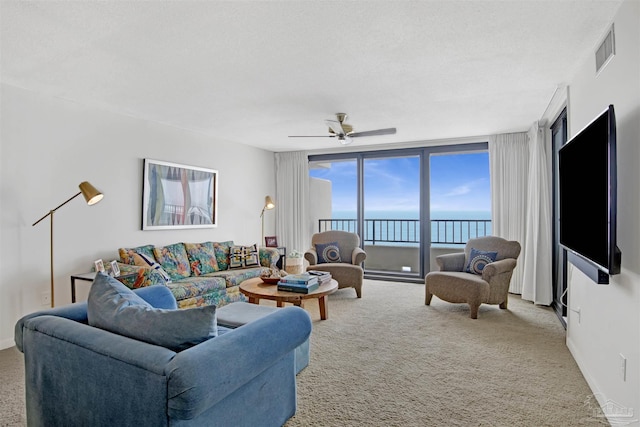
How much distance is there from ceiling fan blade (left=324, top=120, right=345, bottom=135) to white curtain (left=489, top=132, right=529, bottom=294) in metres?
2.50

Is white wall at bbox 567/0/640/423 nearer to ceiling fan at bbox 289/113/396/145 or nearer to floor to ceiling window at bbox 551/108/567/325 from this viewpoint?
floor to ceiling window at bbox 551/108/567/325

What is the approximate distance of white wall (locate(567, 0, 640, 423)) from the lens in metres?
1.73

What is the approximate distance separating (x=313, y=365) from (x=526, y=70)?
2884 mm

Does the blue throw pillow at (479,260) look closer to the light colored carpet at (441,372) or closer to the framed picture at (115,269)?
the light colored carpet at (441,372)

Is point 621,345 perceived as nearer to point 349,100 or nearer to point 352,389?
point 352,389

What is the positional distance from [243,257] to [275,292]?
63.3 inches

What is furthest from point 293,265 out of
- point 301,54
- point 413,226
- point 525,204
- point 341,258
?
point 301,54

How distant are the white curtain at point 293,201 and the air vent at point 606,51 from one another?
187 inches

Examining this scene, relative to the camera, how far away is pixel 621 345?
192cm

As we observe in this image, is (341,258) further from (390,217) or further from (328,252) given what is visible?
(390,217)

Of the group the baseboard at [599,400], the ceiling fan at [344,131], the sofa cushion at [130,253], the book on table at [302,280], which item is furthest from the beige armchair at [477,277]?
the sofa cushion at [130,253]

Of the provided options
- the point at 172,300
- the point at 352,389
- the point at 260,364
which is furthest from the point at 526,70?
the point at 172,300

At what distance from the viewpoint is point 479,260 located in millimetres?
4273

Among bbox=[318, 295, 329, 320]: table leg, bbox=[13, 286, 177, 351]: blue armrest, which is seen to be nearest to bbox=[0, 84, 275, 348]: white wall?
bbox=[13, 286, 177, 351]: blue armrest
